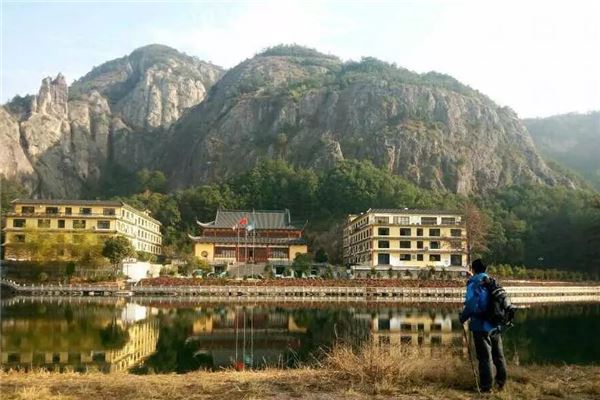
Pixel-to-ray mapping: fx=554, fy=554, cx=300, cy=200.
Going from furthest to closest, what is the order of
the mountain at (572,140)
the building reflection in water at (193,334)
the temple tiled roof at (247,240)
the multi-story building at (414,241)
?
the mountain at (572,140), the temple tiled roof at (247,240), the multi-story building at (414,241), the building reflection in water at (193,334)

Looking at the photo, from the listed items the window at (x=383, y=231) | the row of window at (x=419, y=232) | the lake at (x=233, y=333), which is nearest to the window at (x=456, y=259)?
the row of window at (x=419, y=232)

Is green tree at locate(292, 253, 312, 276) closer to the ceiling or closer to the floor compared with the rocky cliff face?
closer to the floor

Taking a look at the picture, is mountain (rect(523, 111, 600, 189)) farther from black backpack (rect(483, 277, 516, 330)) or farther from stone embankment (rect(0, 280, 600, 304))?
black backpack (rect(483, 277, 516, 330))

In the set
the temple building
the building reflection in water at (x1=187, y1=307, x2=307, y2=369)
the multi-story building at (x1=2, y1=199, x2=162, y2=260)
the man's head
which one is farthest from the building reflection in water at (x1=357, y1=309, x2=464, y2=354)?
the multi-story building at (x1=2, y1=199, x2=162, y2=260)

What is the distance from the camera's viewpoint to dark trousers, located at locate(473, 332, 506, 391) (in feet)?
31.0

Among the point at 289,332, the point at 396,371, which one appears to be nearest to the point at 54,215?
the point at 289,332

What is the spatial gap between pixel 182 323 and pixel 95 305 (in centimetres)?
1364

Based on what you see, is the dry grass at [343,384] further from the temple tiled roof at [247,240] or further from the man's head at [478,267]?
the temple tiled roof at [247,240]

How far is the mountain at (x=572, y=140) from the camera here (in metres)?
150

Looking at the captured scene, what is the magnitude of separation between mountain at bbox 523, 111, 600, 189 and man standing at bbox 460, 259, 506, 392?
142m

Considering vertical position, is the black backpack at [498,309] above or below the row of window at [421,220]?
below

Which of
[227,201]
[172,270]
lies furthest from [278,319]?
[227,201]

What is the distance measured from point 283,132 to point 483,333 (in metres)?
127

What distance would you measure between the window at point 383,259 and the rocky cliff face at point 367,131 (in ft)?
142
